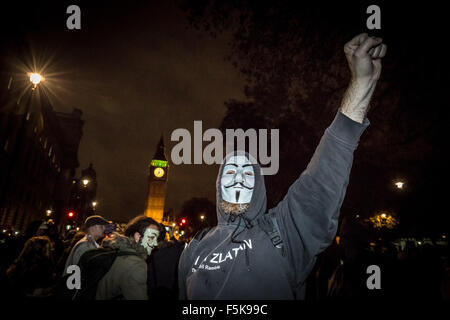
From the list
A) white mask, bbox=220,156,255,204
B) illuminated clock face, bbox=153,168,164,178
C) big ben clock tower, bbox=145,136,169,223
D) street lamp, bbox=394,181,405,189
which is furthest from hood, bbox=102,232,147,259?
illuminated clock face, bbox=153,168,164,178

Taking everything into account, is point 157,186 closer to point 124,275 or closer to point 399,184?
point 399,184

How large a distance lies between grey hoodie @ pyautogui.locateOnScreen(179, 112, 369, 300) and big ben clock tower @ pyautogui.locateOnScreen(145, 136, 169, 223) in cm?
9047

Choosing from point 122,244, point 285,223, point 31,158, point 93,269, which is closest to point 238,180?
point 285,223

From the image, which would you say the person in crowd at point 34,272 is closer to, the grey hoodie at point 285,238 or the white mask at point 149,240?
the white mask at point 149,240

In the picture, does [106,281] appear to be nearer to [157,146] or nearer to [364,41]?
[364,41]

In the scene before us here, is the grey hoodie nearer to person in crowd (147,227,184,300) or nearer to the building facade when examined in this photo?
person in crowd (147,227,184,300)

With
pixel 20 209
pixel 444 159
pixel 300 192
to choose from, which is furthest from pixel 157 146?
pixel 300 192

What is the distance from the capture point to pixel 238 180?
2623 mm

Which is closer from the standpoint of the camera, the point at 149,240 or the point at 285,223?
the point at 285,223

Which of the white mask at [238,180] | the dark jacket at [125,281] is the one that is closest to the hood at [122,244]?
the dark jacket at [125,281]

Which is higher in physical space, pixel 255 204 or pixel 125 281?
pixel 255 204

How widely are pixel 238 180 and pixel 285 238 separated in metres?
0.83

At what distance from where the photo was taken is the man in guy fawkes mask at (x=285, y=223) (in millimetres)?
1627
